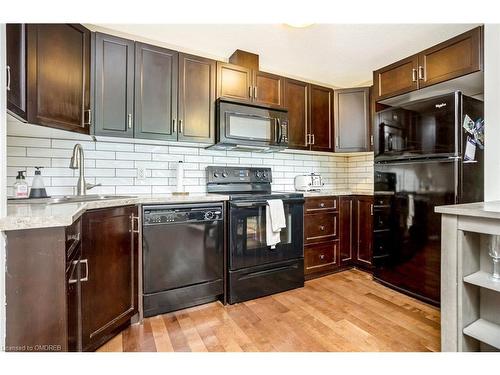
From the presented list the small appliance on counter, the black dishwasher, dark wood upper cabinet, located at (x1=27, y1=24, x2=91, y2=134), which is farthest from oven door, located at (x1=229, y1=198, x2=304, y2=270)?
dark wood upper cabinet, located at (x1=27, y1=24, x2=91, y2=134)

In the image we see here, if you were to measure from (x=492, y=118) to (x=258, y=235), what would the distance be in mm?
1804

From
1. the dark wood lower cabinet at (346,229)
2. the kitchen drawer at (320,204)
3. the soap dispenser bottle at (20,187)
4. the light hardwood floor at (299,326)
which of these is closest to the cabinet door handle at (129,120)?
the soap dispenser bottle at (20,187)

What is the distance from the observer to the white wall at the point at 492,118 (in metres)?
1.55

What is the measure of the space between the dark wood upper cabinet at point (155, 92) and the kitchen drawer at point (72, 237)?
1000 mm

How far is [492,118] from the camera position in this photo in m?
1.57

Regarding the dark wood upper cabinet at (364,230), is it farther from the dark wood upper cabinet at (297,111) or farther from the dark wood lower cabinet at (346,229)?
the dark wood upper cabinet at (297,111)

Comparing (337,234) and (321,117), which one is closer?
(337,234)

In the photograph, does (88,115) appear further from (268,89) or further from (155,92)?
(268,89)

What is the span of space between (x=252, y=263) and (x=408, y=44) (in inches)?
99.1

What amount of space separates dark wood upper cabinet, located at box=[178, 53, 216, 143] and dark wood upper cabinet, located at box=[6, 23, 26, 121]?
107cm

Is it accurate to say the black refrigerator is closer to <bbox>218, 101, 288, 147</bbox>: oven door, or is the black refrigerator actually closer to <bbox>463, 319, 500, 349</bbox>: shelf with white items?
<bbox>463, 319, 500, 349</bbox>: shelf with white items

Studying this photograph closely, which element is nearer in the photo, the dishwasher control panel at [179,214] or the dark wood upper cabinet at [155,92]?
the dishwasher control panel at [179,214]

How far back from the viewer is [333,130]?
309 cm

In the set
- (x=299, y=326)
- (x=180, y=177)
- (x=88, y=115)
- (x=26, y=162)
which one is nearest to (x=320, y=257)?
(x=299, y=326)
